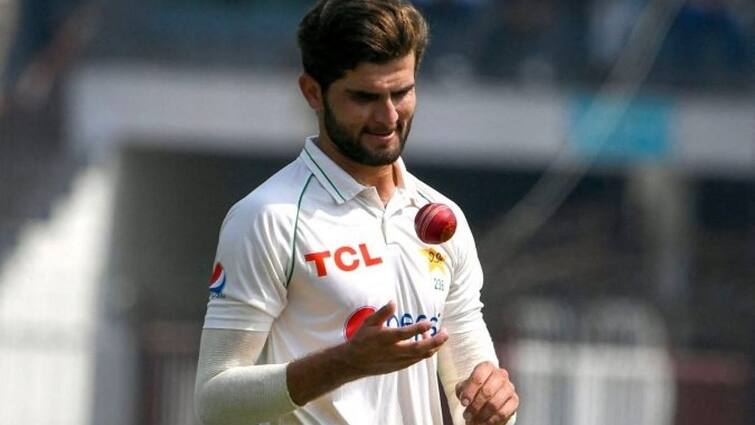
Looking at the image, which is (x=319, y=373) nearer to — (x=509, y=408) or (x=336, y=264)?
(x=336, y=264)

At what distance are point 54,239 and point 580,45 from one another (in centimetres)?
453

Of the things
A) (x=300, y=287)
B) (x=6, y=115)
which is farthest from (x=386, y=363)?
(x=6, y=115)

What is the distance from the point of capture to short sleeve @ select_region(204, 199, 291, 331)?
121 inches

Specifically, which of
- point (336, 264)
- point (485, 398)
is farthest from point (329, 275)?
point (485, 398)

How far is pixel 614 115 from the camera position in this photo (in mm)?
14898

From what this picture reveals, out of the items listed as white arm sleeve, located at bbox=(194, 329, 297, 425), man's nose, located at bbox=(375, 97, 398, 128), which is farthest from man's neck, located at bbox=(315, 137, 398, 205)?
white arm sleeve, located at bbox=(194, 329, 297, 425)

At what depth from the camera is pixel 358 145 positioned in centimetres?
317

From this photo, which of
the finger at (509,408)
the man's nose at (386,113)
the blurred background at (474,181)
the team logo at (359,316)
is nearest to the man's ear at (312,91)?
the man's nose at (386,113)

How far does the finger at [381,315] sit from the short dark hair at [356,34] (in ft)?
1.62

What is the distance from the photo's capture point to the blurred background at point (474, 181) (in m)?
13.5

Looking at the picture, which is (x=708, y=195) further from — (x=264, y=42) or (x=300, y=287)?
(x=300, y=287)

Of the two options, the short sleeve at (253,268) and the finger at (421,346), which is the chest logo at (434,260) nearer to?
the short sleeve at (253,268)

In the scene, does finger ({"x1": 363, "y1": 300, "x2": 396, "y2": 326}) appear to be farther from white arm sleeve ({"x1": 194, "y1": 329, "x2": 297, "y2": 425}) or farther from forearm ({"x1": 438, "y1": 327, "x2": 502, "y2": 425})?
forearm ({"x1": 438, "y1": 327, "x2": 502, "y2": 425})

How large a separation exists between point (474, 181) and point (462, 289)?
12246 mm
